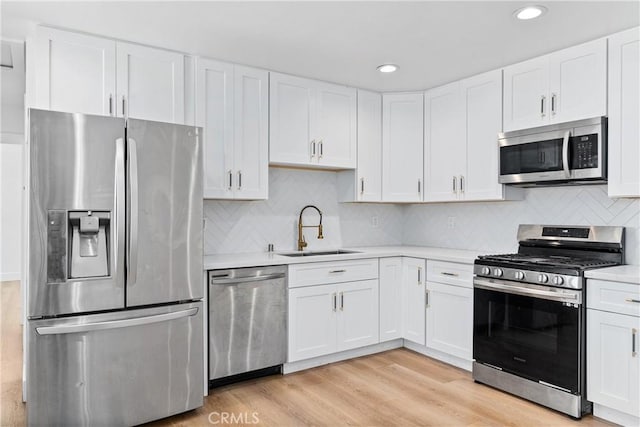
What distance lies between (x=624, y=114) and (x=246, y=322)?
2830mm

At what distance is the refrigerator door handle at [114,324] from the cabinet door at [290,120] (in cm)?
147

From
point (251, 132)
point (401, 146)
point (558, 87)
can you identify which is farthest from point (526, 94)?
point (251, 132)

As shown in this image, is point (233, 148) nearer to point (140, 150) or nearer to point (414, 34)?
point (140, 150)

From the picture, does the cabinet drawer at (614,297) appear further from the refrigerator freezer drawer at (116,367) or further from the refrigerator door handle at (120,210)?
the refrigerator door handle at (120,210)

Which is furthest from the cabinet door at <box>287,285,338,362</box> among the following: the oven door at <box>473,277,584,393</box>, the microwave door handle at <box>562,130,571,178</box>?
the microwave door handle at <box>562,130,571,178</box>

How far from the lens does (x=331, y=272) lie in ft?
11.6

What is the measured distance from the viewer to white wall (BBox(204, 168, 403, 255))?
3.69m

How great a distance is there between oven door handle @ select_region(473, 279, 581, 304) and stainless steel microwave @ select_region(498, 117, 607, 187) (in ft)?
2.62

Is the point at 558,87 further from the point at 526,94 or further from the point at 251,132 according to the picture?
the point at 251,132

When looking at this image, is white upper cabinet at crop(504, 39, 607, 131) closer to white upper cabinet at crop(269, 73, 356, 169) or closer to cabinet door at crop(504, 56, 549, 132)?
cabinet door at crop(504, 56, 549, 132)

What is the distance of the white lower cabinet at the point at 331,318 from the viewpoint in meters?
→ 3.36

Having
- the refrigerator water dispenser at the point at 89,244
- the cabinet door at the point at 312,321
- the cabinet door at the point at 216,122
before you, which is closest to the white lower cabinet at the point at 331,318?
the cabinet door at the point at 312,321

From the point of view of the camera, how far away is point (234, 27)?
8.91 feet

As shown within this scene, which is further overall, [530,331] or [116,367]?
[530,331]
